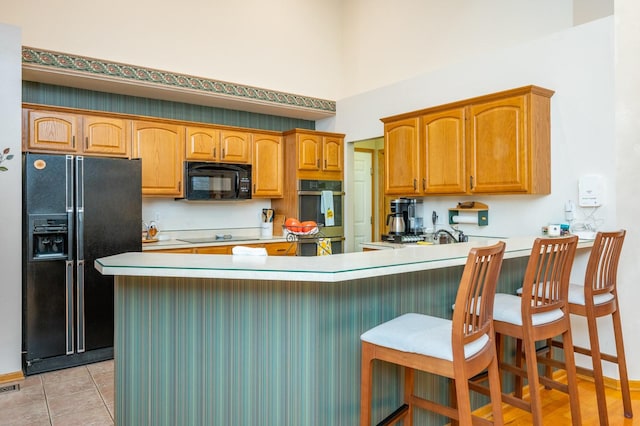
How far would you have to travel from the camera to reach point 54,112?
404 cm

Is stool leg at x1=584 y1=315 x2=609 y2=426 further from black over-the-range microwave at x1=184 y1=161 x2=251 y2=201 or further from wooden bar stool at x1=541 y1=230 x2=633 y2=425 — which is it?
black over-the-range microwave at x1=184 y1=161 x2=251 y2=201

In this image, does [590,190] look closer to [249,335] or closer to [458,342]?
[458,342]

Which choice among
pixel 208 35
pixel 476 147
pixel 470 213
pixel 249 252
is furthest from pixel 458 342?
pixel 208 35

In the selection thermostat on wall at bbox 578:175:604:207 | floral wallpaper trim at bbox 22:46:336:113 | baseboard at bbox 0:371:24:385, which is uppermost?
floral wallpaper trim at bbox 22:46:336:113

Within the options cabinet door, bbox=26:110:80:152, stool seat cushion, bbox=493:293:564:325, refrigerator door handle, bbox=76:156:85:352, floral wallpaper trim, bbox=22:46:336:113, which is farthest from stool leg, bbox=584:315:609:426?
cabinet door, bbox=26:110:80:152

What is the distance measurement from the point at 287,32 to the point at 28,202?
145 inches

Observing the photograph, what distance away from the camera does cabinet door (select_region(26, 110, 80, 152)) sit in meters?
3.94

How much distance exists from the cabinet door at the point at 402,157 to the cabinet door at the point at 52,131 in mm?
3136

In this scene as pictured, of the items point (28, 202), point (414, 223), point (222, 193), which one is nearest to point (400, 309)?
point (414, 223)

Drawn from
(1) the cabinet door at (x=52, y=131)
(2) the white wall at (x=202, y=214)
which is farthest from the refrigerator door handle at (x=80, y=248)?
(2) the white wall at (x=202, y=214)

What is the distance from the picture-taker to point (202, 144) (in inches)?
195

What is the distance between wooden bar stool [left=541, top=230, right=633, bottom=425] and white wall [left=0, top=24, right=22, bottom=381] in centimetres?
374

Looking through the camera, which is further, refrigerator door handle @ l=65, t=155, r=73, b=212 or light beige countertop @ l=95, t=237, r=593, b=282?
refrigerator door handle @ l=65, t=155, r=73, b=212

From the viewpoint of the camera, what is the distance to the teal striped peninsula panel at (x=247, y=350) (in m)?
1.84
